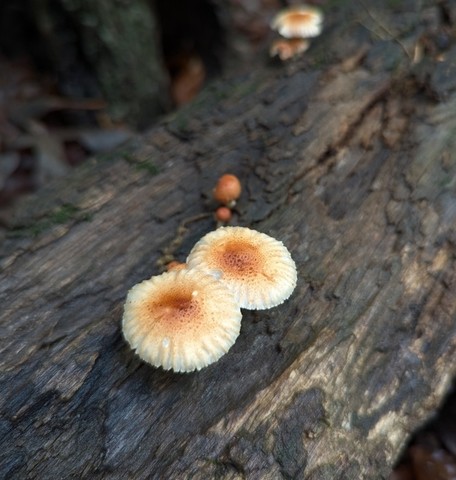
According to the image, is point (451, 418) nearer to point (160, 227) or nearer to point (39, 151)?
point (160, 227)

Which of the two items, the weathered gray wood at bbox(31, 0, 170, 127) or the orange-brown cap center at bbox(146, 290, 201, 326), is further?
the weathered gray wood at bbox(31, 0, 170, 127)

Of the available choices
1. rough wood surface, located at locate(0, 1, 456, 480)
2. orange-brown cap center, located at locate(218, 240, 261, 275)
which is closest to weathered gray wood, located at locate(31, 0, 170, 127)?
rough wood surface, located at locate(0, 1, 456, 480)

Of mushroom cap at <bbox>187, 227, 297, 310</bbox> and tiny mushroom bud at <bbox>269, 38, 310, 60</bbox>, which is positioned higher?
tiny mushroom bud at <bbox>269, 38, 310, 60</bbox>

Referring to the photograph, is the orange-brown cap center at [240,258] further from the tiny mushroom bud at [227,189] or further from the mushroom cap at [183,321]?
the tiny mushroom bud at [227,189]

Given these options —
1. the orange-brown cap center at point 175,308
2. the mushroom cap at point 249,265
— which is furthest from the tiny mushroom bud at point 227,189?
the orange-brown cap center at point 175,308

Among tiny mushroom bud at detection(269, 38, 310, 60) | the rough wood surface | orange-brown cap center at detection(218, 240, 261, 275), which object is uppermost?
tiny mushroom bud at detection(269, 38, 310, 60)

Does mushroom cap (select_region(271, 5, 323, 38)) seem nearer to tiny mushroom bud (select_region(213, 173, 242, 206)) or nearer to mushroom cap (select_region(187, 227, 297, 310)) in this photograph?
tiny mushroom bud (select_region(213, 173, 242, 206))

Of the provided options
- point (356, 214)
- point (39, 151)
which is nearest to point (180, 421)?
Result: point (356, 214)
